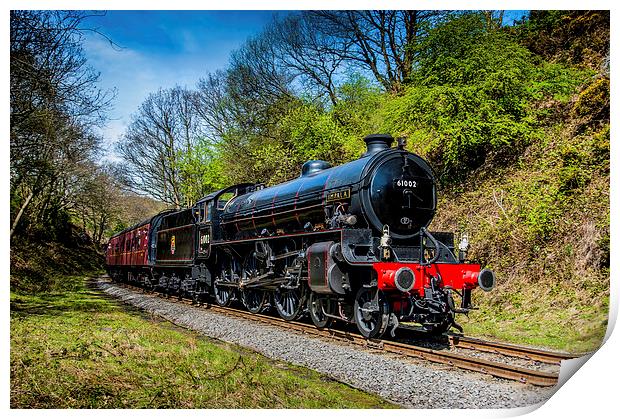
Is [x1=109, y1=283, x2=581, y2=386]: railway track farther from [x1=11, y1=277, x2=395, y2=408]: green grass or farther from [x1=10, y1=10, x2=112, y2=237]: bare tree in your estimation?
[x1=10, y1=10, x2=112, y2=237]: bare tree

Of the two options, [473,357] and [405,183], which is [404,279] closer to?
[473,357]

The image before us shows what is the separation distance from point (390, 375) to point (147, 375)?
106 inches

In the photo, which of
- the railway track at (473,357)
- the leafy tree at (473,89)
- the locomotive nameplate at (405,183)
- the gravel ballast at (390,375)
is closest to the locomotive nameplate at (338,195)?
the locomotive nameplate at (405,183)

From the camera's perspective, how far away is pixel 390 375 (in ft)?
20.3

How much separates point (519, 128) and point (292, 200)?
219 inches

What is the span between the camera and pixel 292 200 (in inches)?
406

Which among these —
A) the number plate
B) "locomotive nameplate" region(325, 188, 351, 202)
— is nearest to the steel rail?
the number plate

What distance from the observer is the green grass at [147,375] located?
521 cm

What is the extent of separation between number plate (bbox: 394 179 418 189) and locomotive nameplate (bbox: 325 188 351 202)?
2.50 feet

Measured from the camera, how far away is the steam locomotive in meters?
7.87

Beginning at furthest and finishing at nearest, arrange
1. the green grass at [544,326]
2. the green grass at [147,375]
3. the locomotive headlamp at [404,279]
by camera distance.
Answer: the green grass at [544,326]
the locomotive headlamp at [404,279]
the green grass at [147,375]

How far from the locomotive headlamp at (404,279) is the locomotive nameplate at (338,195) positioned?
1.73 meters

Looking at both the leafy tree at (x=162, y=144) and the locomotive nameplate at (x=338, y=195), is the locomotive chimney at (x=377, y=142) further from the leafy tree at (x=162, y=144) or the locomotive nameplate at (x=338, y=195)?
the leafy tree at (x=162, y=144)
